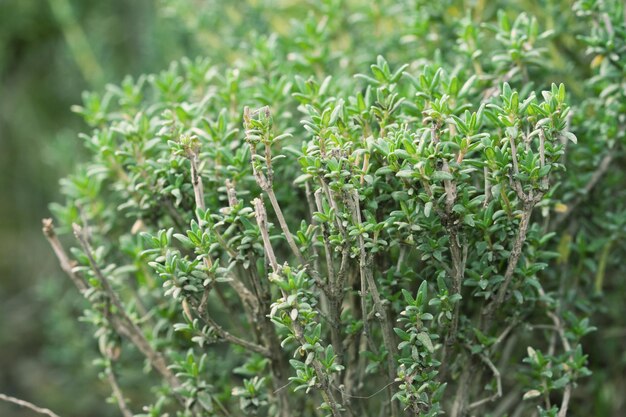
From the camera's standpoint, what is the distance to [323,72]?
6.42ft

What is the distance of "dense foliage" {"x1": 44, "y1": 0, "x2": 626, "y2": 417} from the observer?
1.36m

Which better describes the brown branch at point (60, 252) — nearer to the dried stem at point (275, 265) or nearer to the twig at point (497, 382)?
the dried stem at point (275, 265)

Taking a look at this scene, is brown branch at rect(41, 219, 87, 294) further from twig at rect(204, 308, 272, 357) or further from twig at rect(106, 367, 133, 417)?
twig at rect(204, 308, 272, 357)

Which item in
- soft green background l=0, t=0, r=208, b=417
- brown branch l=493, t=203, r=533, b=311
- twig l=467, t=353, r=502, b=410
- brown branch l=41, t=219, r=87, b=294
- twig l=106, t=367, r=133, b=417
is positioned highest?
soft green background l=0, t=0, r=208, b=417

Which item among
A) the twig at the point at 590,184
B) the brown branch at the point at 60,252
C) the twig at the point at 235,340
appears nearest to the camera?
the twig at the point at 235,340

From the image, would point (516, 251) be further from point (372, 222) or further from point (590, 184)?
point (590, 184)

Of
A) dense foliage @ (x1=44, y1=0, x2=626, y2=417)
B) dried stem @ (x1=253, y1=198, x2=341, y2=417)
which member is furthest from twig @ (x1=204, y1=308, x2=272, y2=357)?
dried stem @ (x1=253, y1=198, x2=341, y2=417)

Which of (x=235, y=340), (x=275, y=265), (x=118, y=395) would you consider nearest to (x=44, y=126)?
(x=118, y=395)

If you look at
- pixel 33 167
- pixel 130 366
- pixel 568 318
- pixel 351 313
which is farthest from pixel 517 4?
pixel 33 167

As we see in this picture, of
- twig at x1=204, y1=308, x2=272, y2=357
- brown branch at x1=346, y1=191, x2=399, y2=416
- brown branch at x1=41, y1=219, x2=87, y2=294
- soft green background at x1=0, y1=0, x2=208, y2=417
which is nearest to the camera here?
brown branch at x1=346, y1=191, x2=399, y2=416

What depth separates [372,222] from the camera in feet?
4.45

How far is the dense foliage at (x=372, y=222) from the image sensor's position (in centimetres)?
136

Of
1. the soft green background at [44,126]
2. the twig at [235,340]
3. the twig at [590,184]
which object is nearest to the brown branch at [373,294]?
the twig at [235,340]

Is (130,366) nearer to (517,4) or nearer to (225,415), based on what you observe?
(225,415)
